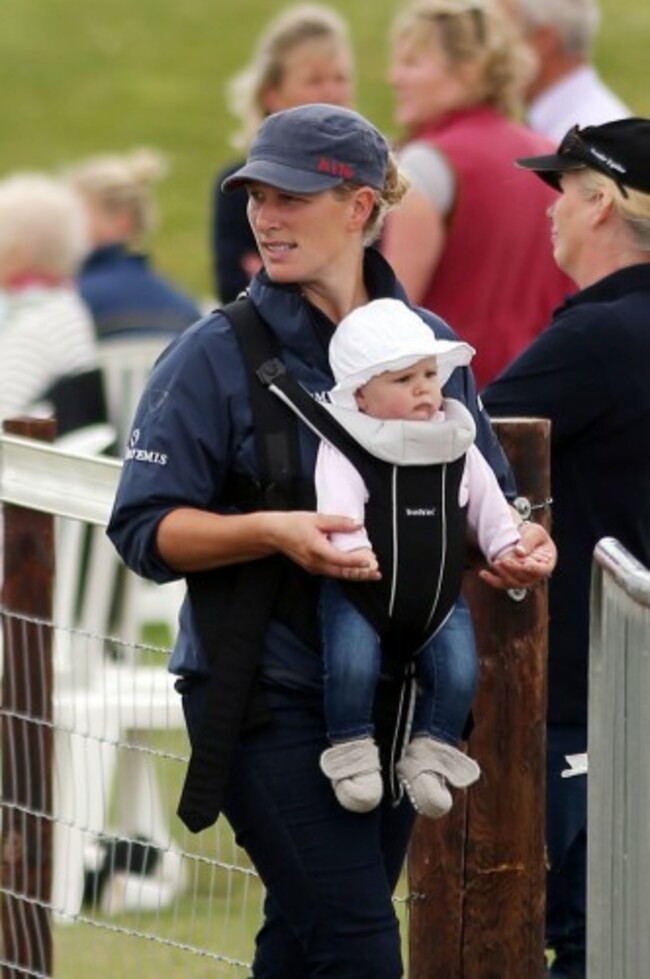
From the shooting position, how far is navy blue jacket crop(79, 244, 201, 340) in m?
11.5

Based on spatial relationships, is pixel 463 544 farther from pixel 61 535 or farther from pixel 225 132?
pixel 225 132

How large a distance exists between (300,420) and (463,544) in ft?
1.07

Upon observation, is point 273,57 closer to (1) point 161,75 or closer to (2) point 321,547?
(2) point 321,547

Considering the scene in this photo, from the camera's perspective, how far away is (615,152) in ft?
16.6

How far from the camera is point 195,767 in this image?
4180 mm

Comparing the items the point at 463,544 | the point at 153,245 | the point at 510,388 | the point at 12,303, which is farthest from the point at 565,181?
the point at 153,245

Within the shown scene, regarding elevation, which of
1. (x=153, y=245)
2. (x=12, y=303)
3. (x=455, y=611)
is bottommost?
(x=455, y=611)

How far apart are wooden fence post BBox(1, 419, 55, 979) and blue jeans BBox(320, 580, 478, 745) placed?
1489 mm

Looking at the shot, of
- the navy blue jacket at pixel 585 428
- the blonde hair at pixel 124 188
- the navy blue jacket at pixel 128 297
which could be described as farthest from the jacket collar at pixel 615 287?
the blonde hair at pixel 124 188

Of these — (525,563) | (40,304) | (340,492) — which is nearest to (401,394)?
(340,492)

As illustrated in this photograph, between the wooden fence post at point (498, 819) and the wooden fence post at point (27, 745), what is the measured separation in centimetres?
109

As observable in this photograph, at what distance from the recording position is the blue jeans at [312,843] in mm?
4230

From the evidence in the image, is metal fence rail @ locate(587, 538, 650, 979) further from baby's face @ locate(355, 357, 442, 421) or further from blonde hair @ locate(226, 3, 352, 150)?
blonde hair @ locate(226, 3, 352, 150)

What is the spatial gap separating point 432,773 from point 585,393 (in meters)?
1.01
